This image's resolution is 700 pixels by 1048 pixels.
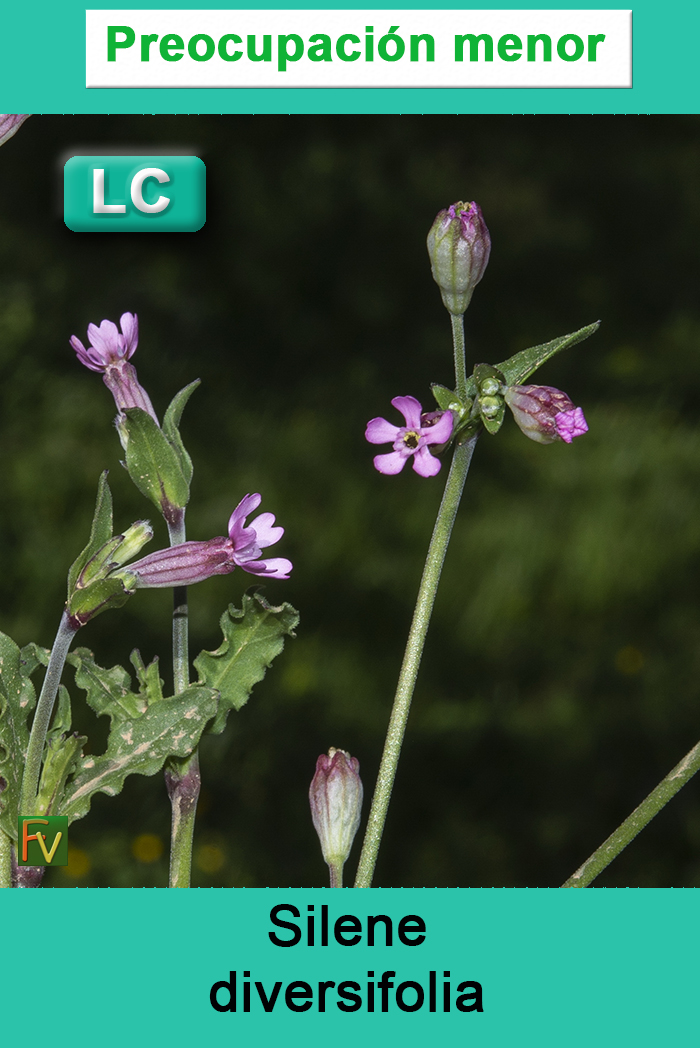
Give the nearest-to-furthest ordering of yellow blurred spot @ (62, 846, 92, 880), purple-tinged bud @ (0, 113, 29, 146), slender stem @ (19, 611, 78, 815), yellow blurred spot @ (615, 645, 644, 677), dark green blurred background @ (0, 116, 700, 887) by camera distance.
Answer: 1. slender stem @ (19, 611, 78, 815)
2. purple-tinged bud @ (0, 113, 29, 146)
3. yellow blurred spot @ (62, 846, 92, 880)
4. dark green blurred background @ (0, 116, 700, 887)
5. yellow blurred spot @ (615, 645, 644, 677)

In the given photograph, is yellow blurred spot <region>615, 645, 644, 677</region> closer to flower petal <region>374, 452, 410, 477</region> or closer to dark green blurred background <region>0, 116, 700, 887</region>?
dark green blurred background <region>0, 116, 700, 887</region>

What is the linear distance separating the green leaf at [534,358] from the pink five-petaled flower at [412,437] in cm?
4

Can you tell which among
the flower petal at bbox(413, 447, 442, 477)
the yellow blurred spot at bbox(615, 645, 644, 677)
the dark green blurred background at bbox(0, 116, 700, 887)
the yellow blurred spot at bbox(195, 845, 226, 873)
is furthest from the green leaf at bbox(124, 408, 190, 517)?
the yellow blurred spot at bbox(615, 645, 644, 677)

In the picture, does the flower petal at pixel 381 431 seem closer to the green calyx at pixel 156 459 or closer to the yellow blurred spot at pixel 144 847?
the green calyx at pixel 156 459

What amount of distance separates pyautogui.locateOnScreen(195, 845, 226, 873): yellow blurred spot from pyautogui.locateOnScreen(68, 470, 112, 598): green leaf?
54 centimetres

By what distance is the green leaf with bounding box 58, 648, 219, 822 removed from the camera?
0.46m

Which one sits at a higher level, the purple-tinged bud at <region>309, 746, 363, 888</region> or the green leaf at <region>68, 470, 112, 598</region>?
the green leaf at <region>68, 470, 112, 598</region>

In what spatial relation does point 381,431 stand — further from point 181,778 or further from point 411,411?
point 181,778

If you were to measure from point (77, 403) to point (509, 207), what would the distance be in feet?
1.81

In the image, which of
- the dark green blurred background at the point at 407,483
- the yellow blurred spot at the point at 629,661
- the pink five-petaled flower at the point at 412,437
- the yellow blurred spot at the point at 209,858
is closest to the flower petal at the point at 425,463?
the pink five-petaled flower at the point at 412,437

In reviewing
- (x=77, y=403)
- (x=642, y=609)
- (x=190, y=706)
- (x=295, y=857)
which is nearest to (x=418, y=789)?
(x=295, y=857)

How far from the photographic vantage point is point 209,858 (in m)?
0.91
